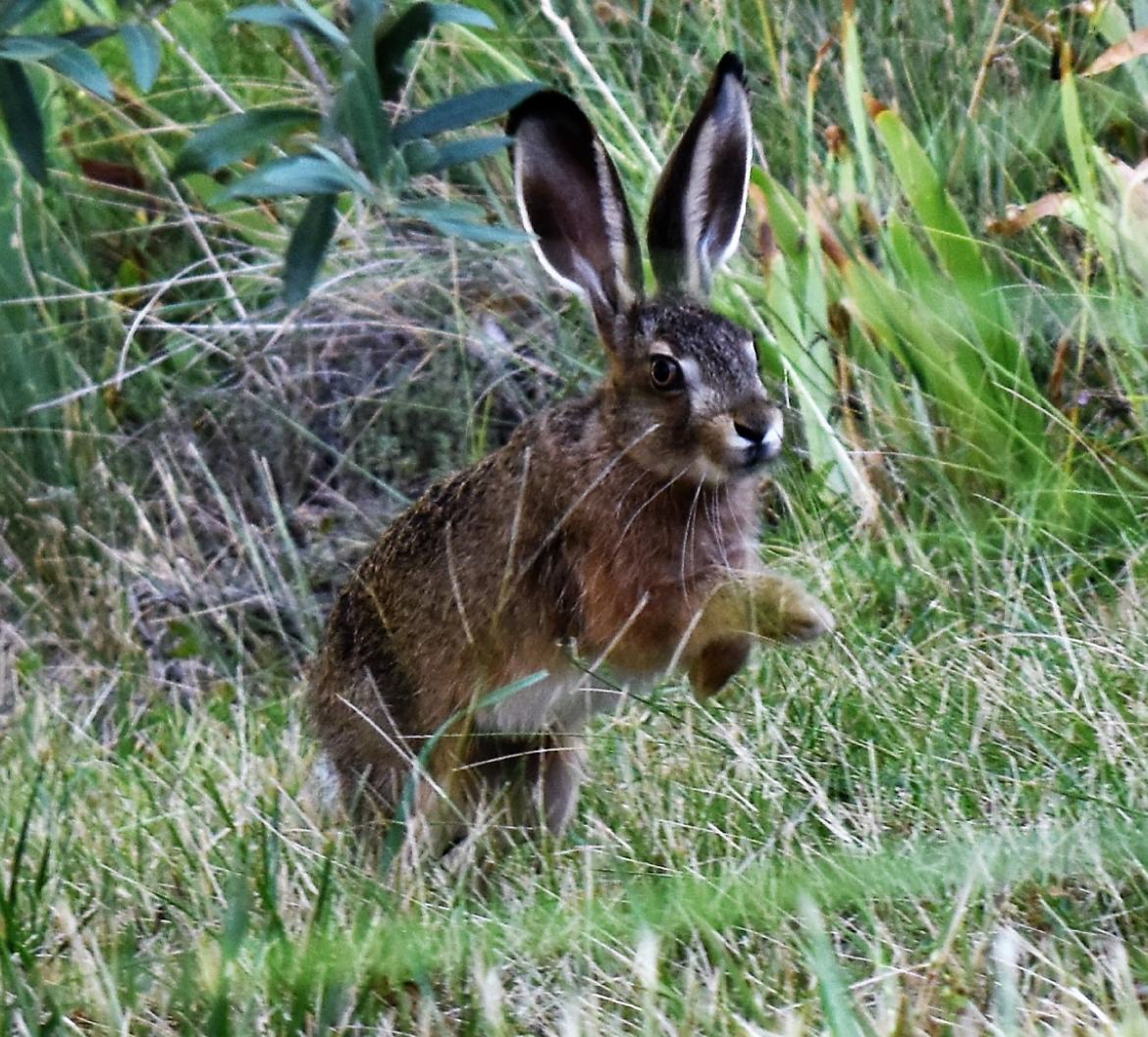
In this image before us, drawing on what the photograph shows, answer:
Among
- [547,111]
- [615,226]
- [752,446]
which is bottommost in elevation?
Result: [752,446]

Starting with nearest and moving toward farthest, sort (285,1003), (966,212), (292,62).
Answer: (285,1003) < (966,212) < (292,62)

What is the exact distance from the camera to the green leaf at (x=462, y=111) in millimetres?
2867

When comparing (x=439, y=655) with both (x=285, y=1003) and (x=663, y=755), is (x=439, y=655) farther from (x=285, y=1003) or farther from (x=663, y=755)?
(x=285, y=1003)

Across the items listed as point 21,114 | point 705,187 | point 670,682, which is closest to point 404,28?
point 21,114

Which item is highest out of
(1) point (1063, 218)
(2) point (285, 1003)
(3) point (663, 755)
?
(1) point (1063, 218)

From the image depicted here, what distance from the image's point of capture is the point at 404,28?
2.85m

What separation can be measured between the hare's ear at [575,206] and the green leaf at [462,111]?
658 millimetres

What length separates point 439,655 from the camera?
378 cm

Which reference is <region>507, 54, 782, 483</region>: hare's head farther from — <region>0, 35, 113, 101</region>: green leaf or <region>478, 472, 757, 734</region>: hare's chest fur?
<region>0, 35, 113, 101</region>: green leaf

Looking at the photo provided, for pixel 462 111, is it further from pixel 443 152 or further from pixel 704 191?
pixel 704 191

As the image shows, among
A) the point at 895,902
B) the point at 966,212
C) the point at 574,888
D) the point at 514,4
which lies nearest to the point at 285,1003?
the point at 574,888

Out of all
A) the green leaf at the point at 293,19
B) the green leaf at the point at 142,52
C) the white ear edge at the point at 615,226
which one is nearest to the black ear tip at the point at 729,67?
the white ear edge at the point at 615,226

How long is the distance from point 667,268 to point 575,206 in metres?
0.23

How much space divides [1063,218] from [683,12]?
157 centimetres
